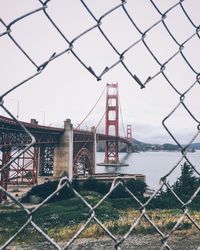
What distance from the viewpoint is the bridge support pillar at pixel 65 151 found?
37719 millimetres

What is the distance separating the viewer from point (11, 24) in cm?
96

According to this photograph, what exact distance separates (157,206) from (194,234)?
7459mm

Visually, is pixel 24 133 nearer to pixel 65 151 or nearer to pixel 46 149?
pixel 65 151

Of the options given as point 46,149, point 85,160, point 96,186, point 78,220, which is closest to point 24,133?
point 96,186

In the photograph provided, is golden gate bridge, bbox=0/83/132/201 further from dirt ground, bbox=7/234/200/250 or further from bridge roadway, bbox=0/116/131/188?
dirt ground, bbox=7/234/200/250

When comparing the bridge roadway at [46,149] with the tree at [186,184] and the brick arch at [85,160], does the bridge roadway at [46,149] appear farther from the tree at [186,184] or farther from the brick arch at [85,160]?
the tree at [186,184]

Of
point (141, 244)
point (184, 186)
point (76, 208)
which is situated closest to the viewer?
point (141, 244)

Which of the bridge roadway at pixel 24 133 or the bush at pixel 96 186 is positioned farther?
the bush at pixel 96 186

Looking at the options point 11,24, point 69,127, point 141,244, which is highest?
point 69,127

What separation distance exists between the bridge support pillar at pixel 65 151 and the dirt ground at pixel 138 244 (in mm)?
22367

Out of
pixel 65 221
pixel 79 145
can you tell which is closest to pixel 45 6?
pixel 65 221

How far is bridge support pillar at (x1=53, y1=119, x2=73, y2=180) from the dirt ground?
2237cm

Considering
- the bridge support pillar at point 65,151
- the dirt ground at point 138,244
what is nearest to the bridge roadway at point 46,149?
the bridge support pillar at point 65,151

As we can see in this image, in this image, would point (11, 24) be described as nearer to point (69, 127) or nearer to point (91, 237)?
point (91, 237)
